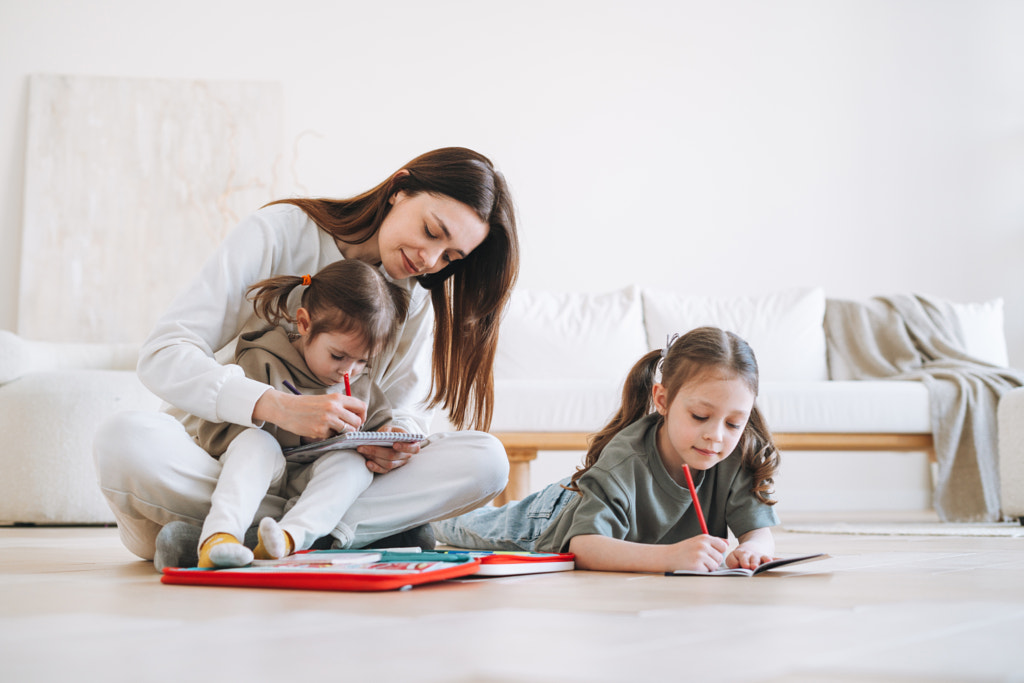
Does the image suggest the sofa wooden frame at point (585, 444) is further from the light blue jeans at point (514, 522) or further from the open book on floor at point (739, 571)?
the open book on floor at point (739, 571)

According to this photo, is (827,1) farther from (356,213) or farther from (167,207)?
(356,213)

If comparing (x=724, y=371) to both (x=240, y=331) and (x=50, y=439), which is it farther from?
(x=50, y=439)

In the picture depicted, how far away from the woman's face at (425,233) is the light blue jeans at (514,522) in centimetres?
51

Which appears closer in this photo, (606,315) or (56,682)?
(56,682)

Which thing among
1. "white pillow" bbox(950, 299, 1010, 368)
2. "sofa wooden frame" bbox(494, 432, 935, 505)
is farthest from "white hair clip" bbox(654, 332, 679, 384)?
"white pillow" bbox(950, 299, 1010, 368)

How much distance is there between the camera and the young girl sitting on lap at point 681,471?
142cm

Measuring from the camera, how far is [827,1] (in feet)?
14.0

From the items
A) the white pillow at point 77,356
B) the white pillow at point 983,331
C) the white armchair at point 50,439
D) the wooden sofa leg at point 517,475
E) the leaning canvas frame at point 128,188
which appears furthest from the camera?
the leaning canvas frame at point 128,188

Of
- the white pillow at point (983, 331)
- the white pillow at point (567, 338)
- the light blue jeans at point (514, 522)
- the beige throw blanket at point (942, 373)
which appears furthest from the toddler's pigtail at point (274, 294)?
the white pillow at point (983, 331)

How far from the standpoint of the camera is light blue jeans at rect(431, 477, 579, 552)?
1.76 m

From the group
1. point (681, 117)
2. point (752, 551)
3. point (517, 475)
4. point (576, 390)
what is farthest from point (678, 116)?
point (752, 551)

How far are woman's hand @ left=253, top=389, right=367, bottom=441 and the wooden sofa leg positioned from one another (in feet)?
4.97

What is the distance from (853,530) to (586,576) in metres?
1.40

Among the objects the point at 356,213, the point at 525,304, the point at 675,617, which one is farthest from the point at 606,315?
the point at 675,617
